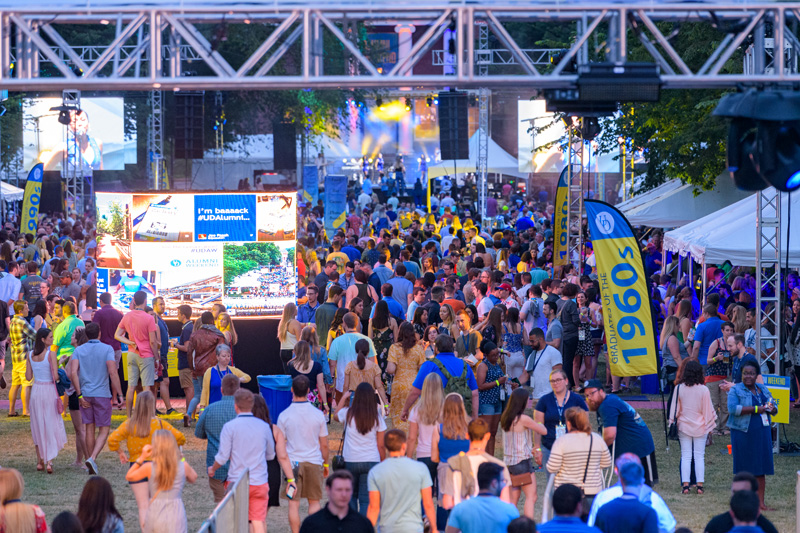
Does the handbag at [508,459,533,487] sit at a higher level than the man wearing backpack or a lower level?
lower

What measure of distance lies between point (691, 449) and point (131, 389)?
6.36 metres

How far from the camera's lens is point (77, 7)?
8.13m

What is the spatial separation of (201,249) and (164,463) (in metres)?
7.21

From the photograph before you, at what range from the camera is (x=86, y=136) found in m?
36.4

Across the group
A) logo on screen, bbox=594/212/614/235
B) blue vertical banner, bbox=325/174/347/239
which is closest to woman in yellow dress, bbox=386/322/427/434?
logo on screen, bbox=594/212/614/235

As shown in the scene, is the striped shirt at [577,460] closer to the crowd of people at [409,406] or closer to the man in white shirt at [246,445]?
the crowd of people at [409,406]

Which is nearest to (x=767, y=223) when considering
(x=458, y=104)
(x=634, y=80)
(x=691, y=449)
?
(x=691, y=449)

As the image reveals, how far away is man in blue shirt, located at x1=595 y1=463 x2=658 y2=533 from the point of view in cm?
592

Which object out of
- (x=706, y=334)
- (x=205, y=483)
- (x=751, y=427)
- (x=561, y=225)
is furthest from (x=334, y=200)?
(x=751, y=427)

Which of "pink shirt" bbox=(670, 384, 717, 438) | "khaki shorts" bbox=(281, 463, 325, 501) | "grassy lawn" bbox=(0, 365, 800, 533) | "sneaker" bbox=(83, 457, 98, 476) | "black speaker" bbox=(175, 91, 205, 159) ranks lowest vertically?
"grassy lawn" bbox=(0, 365, 800, 533)

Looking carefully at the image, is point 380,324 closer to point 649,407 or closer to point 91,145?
point 649,407

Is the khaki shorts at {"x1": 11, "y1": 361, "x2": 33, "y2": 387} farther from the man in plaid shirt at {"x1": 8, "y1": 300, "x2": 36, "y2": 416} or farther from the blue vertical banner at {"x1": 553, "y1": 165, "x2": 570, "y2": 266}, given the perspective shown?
the blue vertical banner at {"x1": 553, "y1": 165, "x2": 570, "y2": 266}

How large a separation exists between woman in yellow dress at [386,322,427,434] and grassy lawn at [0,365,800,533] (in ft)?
4.71

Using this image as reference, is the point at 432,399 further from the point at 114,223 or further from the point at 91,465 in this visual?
the point at 114,223
